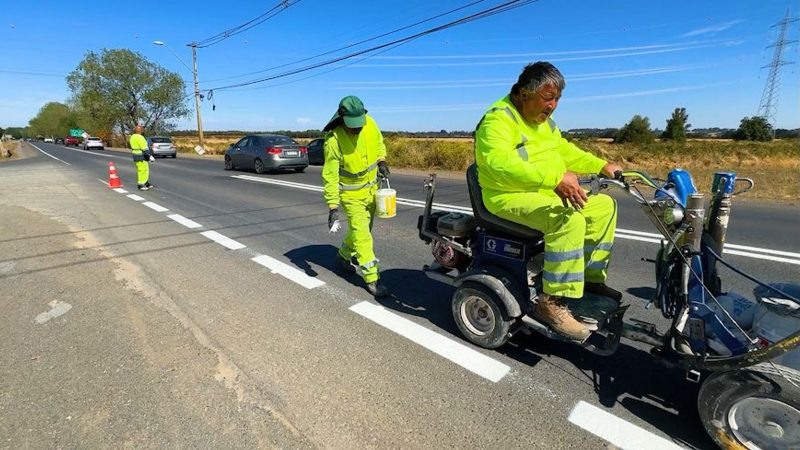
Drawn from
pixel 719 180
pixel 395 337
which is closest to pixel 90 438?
pixel 395 337

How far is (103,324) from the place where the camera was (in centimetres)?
342

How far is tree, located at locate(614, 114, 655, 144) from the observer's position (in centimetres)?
4668

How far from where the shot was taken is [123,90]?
57.1 metres

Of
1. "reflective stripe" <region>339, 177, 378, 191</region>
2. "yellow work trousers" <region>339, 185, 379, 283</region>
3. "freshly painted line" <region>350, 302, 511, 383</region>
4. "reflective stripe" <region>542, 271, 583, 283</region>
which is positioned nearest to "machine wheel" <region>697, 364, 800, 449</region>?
"reflective stripe" <region>542, 271, 583, 283</region>

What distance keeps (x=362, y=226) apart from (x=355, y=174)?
0.50m

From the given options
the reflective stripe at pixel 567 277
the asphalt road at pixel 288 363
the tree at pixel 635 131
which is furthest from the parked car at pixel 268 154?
the tree at pixel 635 131

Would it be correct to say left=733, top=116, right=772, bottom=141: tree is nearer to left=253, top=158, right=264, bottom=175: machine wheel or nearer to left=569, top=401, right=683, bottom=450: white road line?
left=253, top=158, right=264, bottom=175: machine wheel

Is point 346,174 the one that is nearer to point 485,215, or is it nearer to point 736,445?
point 485,215

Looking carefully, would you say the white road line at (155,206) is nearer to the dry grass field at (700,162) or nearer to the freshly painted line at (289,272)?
the freshly painted line at (289,272)

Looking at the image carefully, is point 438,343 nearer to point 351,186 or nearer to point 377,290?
point 377,290

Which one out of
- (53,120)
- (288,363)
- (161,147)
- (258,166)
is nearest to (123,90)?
(161,147)

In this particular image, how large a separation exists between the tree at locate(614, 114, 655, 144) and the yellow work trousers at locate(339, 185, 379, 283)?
161 ft

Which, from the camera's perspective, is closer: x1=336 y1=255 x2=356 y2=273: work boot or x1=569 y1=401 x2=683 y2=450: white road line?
x1=569 y1=401 x2=683 y2=450: white road line

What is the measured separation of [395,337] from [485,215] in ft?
3.72
